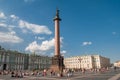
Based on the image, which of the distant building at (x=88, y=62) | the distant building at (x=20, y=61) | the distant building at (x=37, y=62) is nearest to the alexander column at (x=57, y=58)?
the distant building at (x=20, y=61)

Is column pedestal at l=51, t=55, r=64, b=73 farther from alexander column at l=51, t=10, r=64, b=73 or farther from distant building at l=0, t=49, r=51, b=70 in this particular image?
distant building at l=0, t=49, r=51, b=70

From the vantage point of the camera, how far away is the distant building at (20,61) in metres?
86.1

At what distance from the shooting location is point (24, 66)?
103812 millimetres

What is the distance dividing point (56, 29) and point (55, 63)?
350 inches

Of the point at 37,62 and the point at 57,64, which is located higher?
the point at 37,62

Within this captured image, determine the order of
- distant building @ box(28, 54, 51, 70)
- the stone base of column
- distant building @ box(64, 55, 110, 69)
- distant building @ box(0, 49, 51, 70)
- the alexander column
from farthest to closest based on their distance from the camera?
distant building @ box(64, 55, 110, 69), distant building @ box(28, 54, 51, 70), distant building @ box(0, 49, 51, 70), the alexander column, the stone base of column

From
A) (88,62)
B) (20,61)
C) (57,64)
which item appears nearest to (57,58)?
(57,64)

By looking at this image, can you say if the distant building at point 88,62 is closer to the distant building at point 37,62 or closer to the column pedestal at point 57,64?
the distant building at point 37,62

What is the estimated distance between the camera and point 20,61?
9925cm

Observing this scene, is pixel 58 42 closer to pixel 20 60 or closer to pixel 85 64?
pixel 20 60

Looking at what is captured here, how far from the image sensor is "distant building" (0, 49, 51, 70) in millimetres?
86050

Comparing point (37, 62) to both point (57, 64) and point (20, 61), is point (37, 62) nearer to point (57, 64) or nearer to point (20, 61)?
point (20, 61)

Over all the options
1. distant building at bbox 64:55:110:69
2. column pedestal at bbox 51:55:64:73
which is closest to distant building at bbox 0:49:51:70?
distant building at bbox 64:55:110:69

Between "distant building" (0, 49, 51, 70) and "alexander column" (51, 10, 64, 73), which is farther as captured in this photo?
"distant building" (0, 49, 51, 70)
